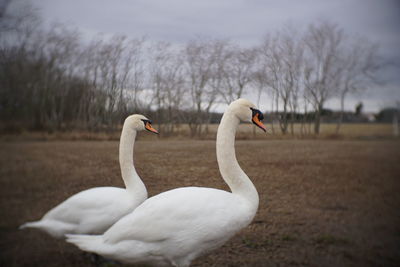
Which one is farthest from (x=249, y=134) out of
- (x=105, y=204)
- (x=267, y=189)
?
(x=105, y=204)

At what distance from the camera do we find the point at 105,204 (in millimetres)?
1787

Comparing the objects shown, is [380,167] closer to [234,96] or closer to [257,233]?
[257,233]

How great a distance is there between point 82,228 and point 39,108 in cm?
112

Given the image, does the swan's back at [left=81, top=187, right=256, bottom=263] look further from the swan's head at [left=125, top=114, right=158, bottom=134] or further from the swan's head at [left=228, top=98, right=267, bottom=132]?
the swan's head at [left=125, top=114, right=158, bottom=134]

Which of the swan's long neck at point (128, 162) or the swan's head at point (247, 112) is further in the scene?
the swan's long neck at point (128, 162)

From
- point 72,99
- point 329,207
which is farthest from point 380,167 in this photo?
point 72,99

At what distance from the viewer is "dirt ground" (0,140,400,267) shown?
6.81ft

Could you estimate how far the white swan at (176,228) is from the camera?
1.43 m

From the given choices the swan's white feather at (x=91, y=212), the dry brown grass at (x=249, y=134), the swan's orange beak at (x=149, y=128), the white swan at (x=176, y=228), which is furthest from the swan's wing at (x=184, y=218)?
the dry brown grass at (x=249, y=134)

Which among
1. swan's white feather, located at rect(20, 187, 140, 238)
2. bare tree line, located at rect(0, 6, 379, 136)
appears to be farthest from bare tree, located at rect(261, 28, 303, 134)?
swan's white feather, located at rect(20, 187, 140, 238)

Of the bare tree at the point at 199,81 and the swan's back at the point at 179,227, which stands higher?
the bare tree at the point at 199,81

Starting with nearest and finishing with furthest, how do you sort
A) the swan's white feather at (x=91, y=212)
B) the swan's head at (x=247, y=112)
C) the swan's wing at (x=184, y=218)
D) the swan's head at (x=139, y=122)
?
the swan's wing at (x=184, y=218) < the swan's head at (x=247, y=112) < the swan's white feather at (x=91, y=212) < the swan's head at (x=139, y=122)

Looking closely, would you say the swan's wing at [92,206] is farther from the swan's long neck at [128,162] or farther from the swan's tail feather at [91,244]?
the swan's tail feather at [91,244]

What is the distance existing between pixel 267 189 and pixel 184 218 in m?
0.98
